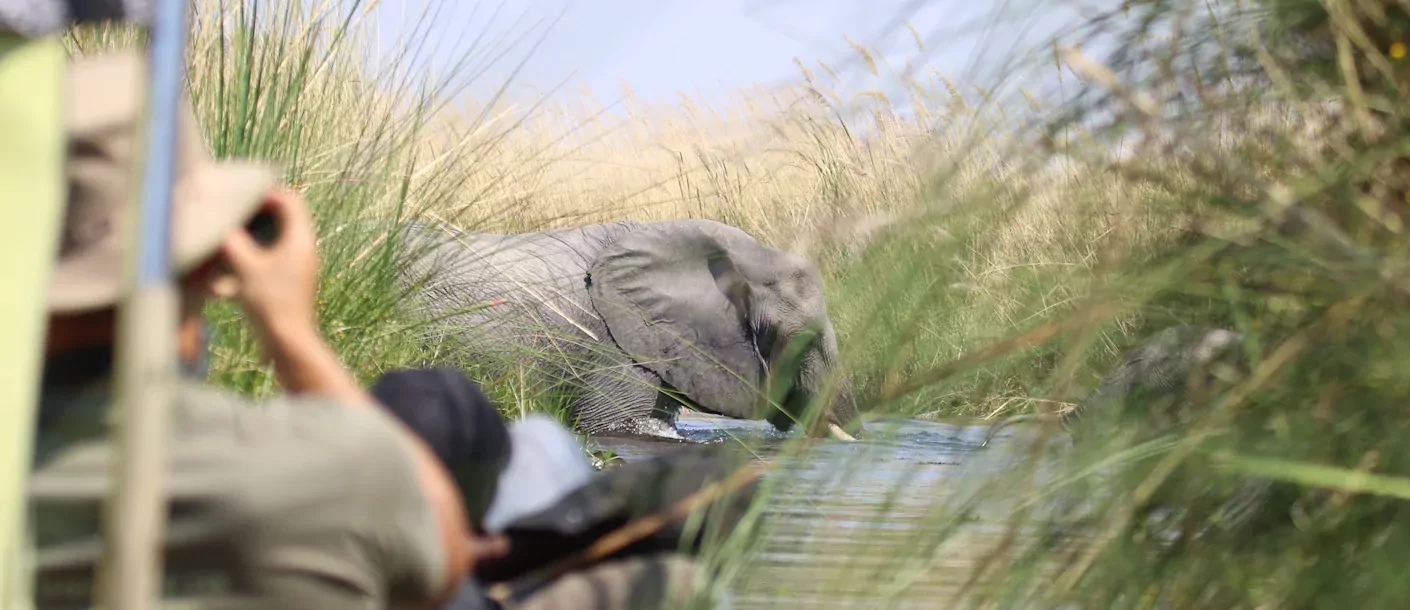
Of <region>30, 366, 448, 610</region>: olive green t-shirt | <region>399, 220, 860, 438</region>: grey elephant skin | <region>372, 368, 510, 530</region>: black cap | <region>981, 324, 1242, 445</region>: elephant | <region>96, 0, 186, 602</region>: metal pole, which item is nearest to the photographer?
<region>96, 0, 186, 602</region>: metal pole

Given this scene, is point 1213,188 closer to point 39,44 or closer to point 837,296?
point 837,296

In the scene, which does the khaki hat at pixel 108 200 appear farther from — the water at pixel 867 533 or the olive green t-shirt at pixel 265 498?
the water at pixel 867 533

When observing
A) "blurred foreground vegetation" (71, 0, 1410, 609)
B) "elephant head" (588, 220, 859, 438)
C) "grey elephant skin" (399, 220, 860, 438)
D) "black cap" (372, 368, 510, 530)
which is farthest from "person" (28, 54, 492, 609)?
"elephant head" (588, 220, 859, 438)

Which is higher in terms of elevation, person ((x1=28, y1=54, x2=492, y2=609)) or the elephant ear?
person ((x1=28, y1=54, x2=492, y2=609))

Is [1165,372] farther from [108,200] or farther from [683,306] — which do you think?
[683,306]

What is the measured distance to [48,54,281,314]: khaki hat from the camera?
1.05m

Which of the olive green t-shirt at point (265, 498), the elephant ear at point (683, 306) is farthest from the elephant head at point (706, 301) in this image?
the olive green t-shirt at point (265, 498)

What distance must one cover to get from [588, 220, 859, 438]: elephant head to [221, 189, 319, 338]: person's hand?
7.11 m

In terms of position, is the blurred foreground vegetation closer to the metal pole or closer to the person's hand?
the person's hand

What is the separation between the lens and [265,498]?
1.02 meters

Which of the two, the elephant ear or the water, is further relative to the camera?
the elephant ear

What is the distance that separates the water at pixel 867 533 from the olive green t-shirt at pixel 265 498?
41 cm

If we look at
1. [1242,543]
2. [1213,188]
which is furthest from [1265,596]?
[1213,188]

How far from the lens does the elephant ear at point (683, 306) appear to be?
8.46m
